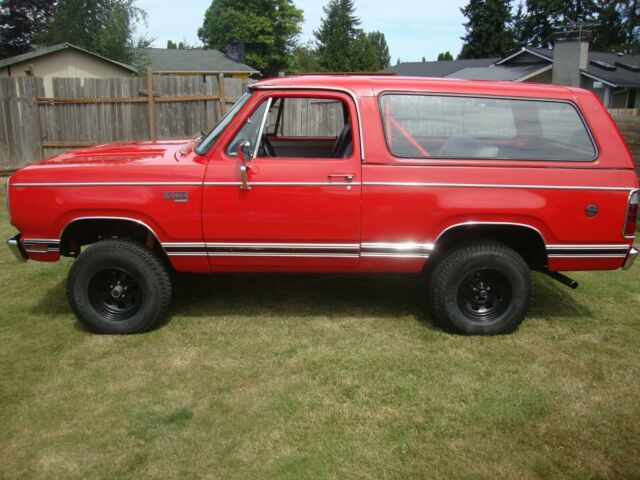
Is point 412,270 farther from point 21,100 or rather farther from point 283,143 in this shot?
point 21,100

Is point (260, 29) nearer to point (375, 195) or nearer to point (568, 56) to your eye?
point (568, 56)

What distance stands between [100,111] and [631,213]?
33.7 feet

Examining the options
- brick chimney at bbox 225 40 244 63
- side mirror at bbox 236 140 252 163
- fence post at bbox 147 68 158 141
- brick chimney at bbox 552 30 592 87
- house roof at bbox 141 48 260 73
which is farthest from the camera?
brick chimney at bbox 225 40 244 63

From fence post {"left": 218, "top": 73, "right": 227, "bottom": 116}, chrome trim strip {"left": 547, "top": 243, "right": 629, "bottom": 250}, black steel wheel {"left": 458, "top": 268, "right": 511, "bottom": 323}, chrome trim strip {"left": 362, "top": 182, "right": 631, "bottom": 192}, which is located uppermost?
fence post {"left": 218, "top": 73, "right": 227, "bottom": 116}

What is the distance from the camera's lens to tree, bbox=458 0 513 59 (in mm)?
51438

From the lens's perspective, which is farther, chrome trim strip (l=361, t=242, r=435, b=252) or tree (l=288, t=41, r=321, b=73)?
tree (l=288, t=41, r=321, b=73)

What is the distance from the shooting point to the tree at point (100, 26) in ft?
96.1

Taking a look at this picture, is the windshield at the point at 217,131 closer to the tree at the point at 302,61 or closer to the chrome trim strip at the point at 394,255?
the chrome trim strip at the point at 394,255

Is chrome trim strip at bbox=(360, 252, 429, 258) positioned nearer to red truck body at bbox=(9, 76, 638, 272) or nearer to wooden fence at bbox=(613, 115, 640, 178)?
red truck body at bbox=(9, 76, 638, 272)

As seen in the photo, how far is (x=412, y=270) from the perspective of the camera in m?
4.45

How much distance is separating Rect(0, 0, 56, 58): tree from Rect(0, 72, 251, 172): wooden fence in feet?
113

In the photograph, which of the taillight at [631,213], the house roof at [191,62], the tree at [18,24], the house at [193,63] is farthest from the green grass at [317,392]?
the tree at [18,24]

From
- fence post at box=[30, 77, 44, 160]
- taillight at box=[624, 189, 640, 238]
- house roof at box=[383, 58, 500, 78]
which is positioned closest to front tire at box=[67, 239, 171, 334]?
taillight at box=[624, 189, 640, 238]

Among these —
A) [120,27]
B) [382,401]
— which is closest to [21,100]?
[382,401]
